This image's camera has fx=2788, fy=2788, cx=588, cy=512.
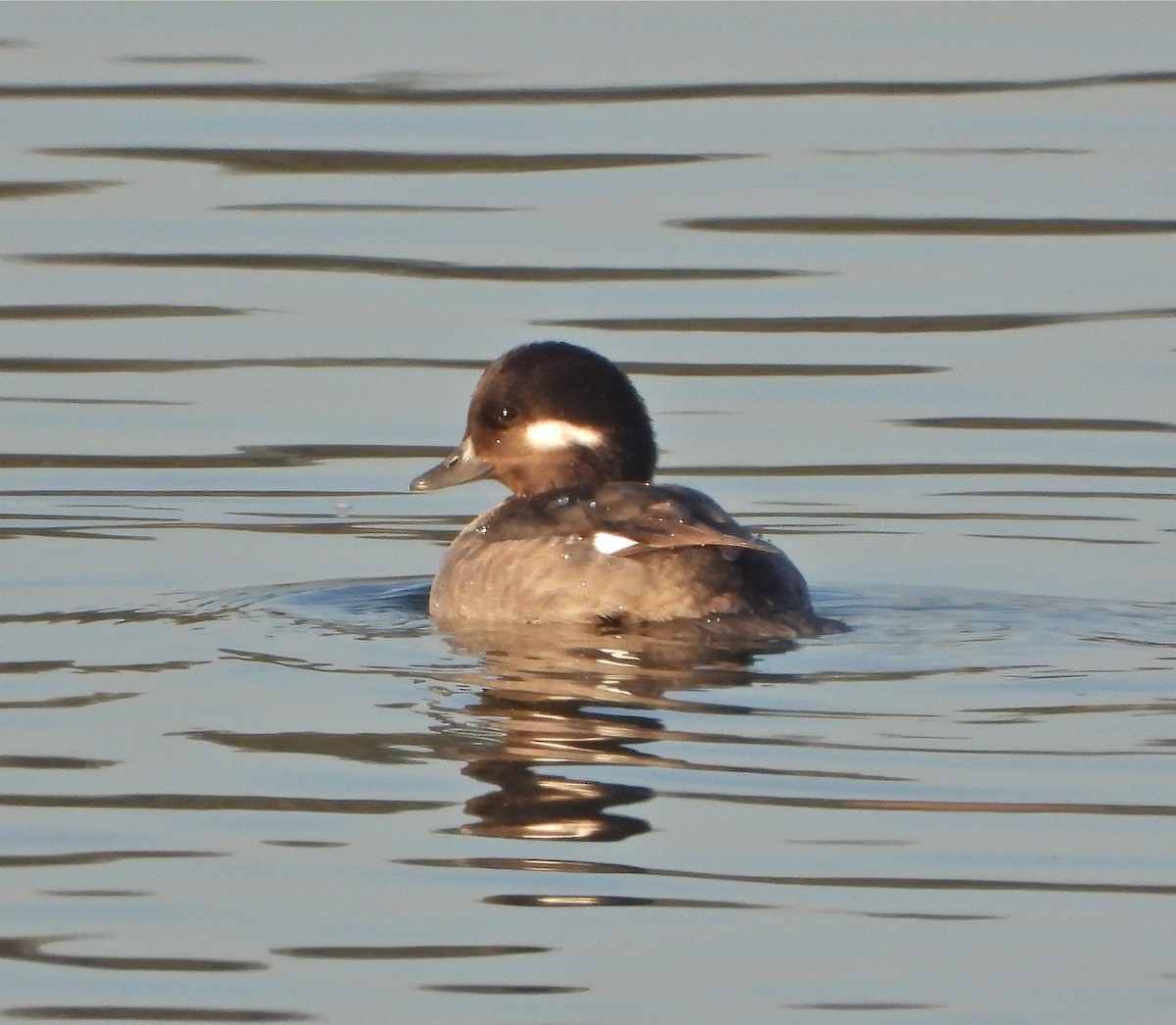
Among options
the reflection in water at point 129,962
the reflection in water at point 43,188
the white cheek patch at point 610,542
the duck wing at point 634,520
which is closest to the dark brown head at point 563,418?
the duck wing at point 634,520

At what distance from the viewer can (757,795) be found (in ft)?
20.2

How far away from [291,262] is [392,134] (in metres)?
1.75

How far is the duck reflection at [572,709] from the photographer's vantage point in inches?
238

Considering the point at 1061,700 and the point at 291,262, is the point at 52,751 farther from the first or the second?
the point at 291,262

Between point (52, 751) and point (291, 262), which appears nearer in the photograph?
point (52, 751)

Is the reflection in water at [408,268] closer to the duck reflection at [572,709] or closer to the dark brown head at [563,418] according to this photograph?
the dark brown head at [563,418]

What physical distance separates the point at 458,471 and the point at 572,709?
2.54 meters

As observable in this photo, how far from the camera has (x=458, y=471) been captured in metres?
9.43

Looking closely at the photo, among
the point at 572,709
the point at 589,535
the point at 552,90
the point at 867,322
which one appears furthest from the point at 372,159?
the point at 572,709

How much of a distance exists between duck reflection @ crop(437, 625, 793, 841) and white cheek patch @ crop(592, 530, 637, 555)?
247mm

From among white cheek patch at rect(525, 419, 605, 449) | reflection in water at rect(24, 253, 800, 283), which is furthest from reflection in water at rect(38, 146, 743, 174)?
white cheek patch at rect(525, 419, 605, 449)

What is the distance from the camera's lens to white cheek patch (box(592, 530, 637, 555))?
8.02 meters

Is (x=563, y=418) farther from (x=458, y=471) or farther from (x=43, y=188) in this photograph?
(x=43, y=188)

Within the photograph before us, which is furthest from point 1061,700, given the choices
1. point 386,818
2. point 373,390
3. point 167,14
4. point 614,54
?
point 167,14
